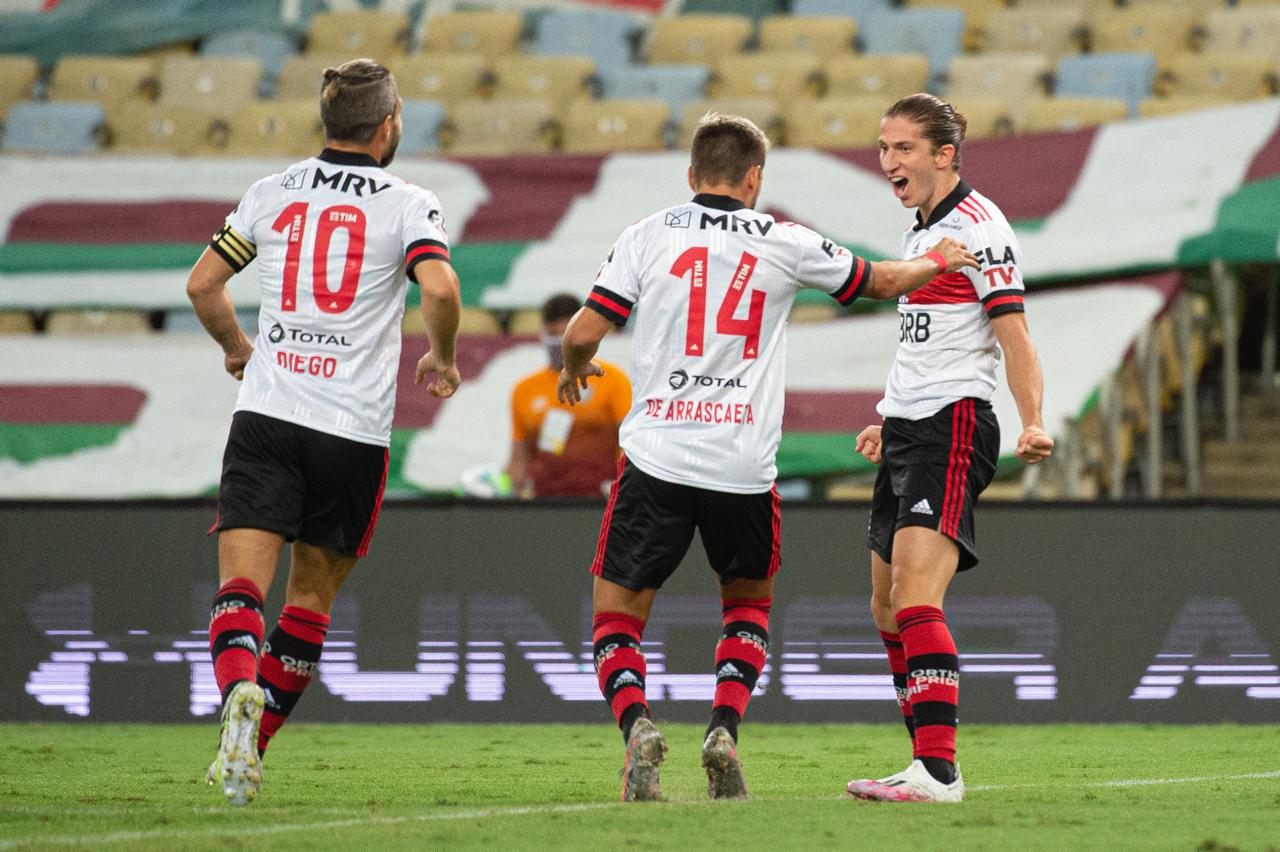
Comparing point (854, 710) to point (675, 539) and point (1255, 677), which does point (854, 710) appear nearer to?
point (1255, 677)

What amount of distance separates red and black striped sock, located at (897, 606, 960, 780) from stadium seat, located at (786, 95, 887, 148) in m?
7.70

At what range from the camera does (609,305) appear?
4605mm

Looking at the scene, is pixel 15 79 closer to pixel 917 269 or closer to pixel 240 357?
pixel 240 357

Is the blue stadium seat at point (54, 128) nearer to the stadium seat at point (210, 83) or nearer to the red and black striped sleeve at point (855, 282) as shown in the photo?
the stadium seat at point (210, 83)

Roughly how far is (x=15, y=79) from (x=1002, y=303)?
39.4 feet

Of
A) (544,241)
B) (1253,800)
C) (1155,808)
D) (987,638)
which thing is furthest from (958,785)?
(544,241)

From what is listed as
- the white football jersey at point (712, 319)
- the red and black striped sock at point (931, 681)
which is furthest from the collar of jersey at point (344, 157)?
the red and black striped sock at point (931, 681)

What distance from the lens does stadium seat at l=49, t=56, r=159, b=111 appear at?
565 inches

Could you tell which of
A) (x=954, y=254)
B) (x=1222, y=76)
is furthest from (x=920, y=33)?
(x=954, y=254)

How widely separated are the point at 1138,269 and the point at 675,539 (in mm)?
6408

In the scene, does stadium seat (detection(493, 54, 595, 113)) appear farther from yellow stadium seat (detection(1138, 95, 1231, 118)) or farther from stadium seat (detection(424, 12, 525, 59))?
yellow stadium seat (detection(1138, 95, 1231, 118))

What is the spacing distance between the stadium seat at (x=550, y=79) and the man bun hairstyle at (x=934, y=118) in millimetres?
8979

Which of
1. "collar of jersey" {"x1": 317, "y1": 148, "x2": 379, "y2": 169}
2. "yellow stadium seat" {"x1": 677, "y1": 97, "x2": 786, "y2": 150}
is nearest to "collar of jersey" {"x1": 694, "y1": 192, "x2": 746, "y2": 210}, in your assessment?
"collar of jersey" {"x1": 317, "y1": 148, "x2": 379, "y2": 169}

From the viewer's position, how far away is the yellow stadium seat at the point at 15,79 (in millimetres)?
14383
